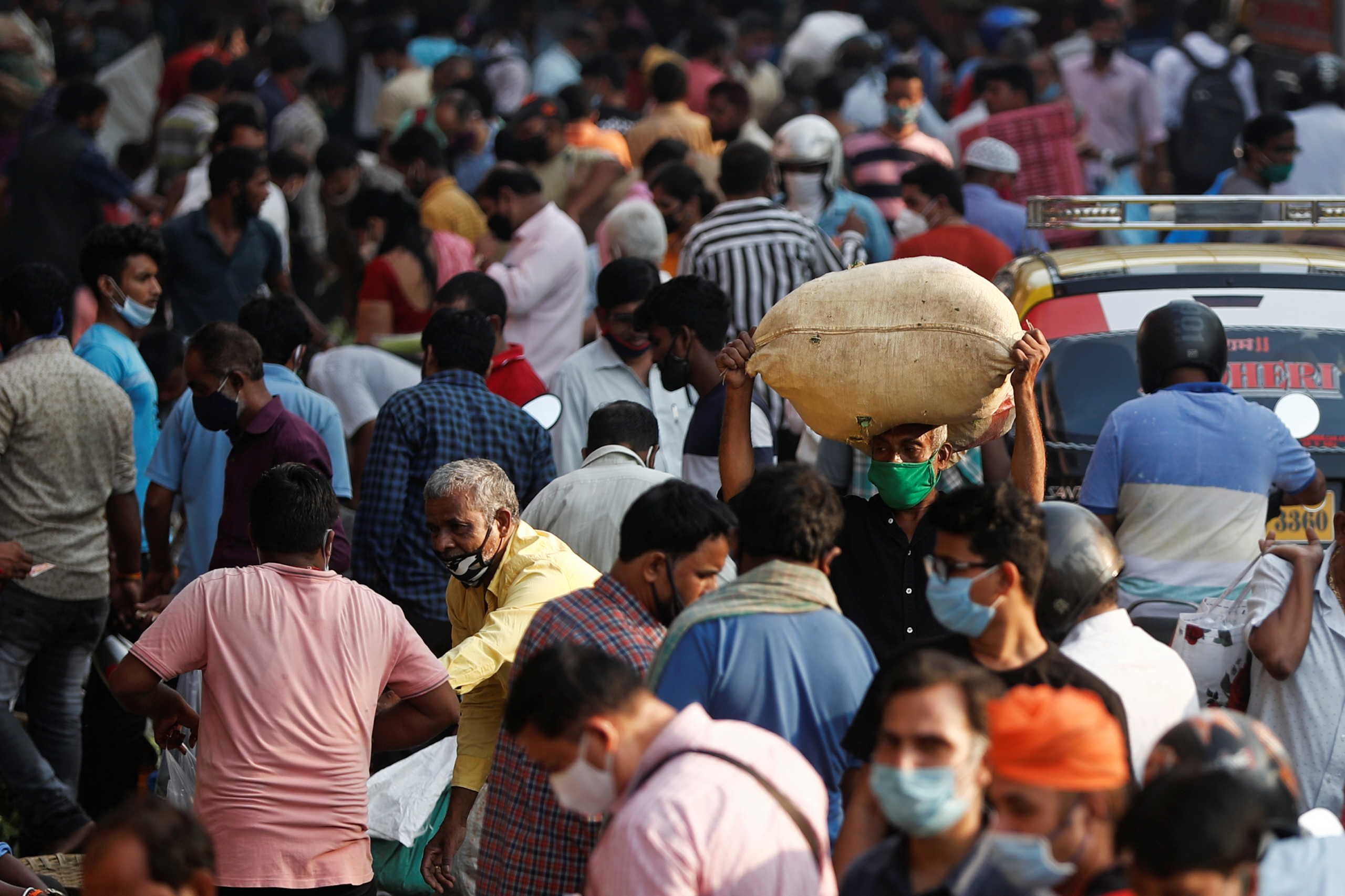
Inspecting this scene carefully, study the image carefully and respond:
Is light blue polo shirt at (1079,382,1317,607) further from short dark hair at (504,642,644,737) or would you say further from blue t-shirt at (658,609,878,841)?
short dark hair at (504,642,644,737)

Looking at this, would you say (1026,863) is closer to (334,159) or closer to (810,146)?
(810,146)

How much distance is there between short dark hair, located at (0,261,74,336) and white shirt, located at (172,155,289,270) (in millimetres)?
2581

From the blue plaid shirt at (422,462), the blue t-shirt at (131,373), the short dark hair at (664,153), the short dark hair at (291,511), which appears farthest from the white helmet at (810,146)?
the short dark hair at (291,511)

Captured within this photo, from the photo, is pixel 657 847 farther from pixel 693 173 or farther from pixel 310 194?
pixel 310 194

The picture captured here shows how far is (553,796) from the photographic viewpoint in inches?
162

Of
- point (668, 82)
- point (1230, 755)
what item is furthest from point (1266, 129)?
point (1230, 755)

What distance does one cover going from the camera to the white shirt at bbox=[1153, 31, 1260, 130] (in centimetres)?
1431

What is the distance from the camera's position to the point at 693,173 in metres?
9.38

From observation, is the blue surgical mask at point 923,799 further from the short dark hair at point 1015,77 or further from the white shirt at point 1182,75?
the white shirt at point 1182,75

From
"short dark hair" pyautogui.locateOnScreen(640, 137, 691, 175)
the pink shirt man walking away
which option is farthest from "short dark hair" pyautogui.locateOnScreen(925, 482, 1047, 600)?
"short dark hair" pyautogui.locateOnScreen(640, 137, 691, 175)

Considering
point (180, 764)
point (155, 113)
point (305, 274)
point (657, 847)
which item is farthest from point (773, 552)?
point (155, 113)

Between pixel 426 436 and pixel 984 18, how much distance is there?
11821mm

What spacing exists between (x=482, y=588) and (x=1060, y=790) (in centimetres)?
239

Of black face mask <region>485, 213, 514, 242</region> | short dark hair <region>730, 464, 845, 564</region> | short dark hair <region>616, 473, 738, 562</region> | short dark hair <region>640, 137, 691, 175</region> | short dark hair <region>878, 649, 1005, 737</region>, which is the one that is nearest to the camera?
short dark hair <region>878, 649, 1005, 737</region>
